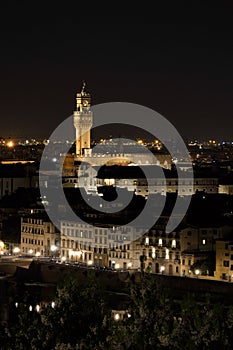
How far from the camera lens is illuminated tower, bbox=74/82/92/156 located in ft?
151

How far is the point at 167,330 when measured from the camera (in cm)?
1612

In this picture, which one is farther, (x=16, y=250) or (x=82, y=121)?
(x=82, y=121)

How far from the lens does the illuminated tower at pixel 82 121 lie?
46.2 metres

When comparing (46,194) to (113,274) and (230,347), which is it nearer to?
(113,274)

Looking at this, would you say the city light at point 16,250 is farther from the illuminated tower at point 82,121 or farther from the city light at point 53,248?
the illuminated tower at point 82,121

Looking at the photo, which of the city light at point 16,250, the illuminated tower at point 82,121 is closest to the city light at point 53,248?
the city light at point 16,250

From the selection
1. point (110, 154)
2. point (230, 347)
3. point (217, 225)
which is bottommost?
point (230, 347)

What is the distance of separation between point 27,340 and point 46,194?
57.7 feet

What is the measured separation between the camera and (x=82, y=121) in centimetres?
4612

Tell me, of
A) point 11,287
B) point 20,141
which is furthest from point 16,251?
point 20,141

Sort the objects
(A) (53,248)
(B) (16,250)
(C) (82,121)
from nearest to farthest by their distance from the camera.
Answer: (A) (53,248) → (B) (16,250) → (C) (82,121)

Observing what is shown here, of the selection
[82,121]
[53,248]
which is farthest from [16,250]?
[82,121]

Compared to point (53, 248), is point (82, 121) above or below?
above

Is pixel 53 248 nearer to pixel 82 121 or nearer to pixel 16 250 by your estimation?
pixel 16 250
